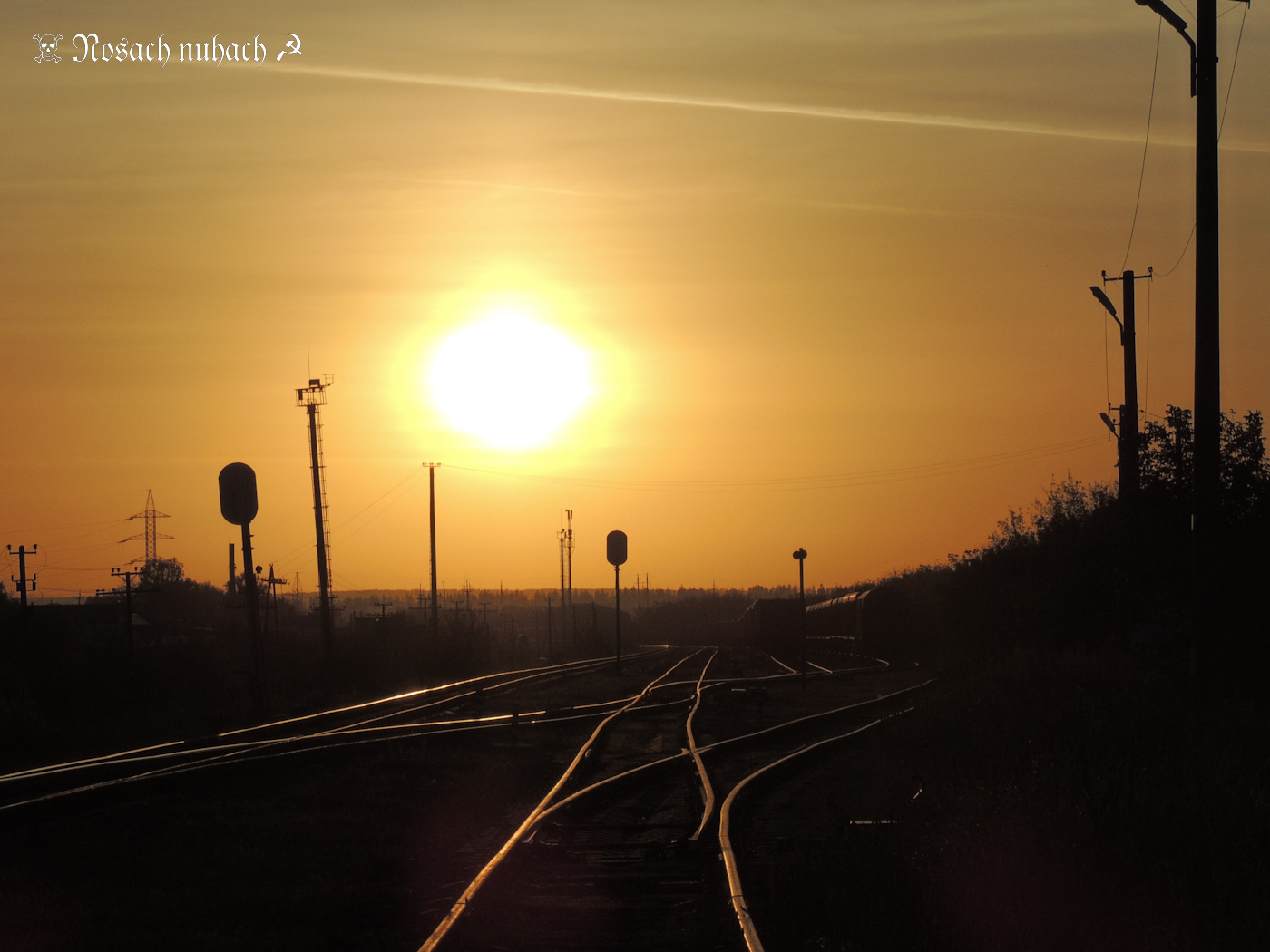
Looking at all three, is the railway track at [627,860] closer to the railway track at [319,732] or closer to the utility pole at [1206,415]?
the railway track at [319,732]

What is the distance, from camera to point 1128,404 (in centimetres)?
2358

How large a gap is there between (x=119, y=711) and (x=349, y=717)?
38.5 ft

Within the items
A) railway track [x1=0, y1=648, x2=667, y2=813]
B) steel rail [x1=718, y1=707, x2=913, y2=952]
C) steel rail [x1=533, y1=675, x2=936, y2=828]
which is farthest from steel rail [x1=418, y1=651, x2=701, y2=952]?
railway track [x1=0, y1=648, x2=667, y2=813]

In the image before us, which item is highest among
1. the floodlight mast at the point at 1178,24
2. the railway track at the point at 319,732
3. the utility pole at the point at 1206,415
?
the floodlight mast at the point at 1178,24

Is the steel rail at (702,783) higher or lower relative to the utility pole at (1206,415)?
lower

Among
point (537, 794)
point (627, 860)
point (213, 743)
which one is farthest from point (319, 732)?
point (627, 860)

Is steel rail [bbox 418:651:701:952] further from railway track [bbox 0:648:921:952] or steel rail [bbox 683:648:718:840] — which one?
steel rail [bbox 683:648:718:840]

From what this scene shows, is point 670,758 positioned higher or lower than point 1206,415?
lower

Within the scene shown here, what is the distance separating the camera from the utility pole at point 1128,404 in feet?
66.0

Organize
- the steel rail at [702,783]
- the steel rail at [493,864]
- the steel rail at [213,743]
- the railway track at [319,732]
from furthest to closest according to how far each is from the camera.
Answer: the steel rail at [213,743], the railway track at [319,732], the steel rail at [702,783], the steel rail at [493,864]

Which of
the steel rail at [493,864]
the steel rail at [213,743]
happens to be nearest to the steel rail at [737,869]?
the steel rail at [493,864]

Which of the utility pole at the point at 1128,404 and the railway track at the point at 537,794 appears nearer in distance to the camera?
the railway track at the point at 537,794

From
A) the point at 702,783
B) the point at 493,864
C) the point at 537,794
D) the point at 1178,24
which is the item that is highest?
the point at 1178,24

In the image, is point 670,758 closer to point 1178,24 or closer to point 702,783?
point 702,783
